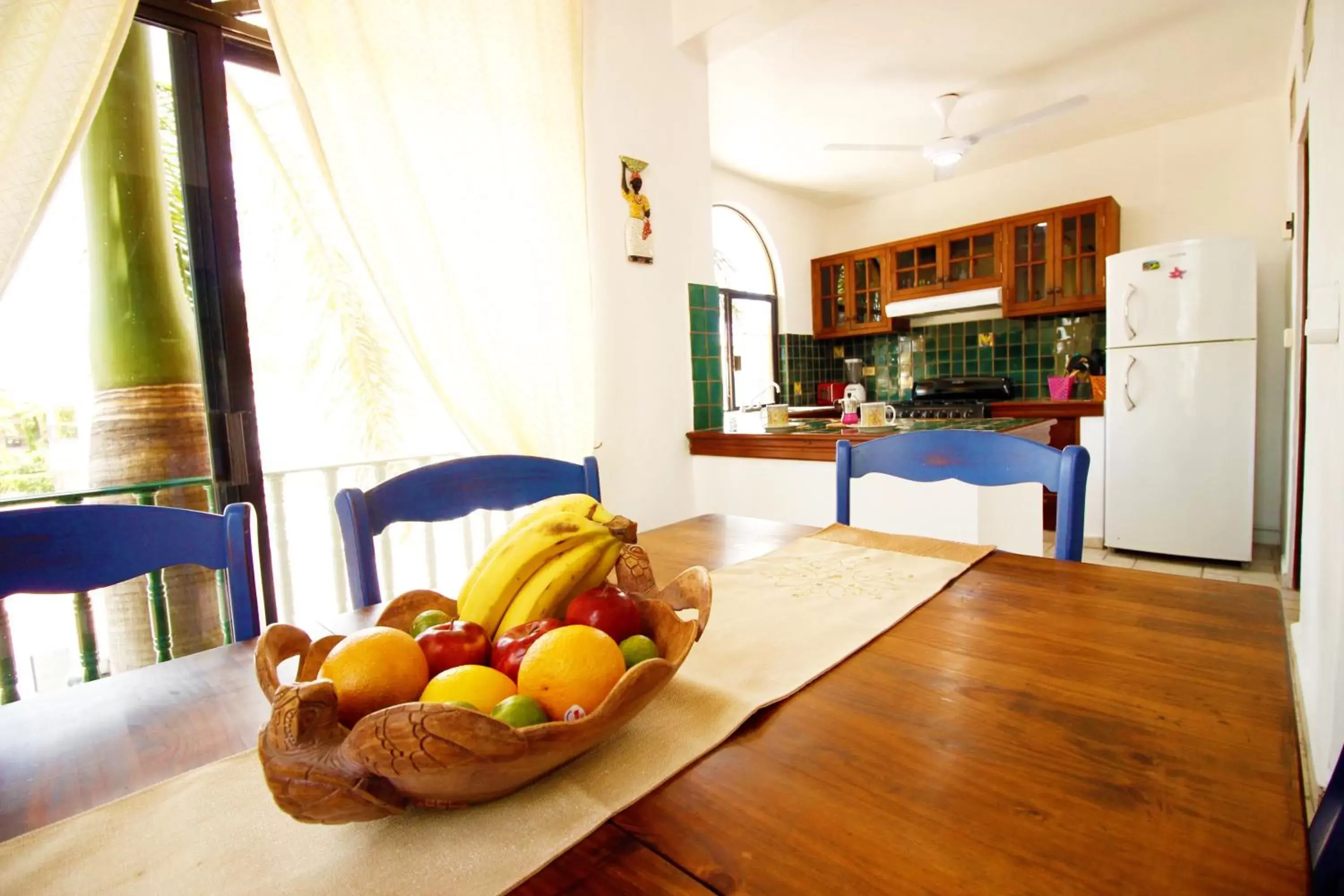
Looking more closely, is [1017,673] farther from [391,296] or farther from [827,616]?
[391,296]

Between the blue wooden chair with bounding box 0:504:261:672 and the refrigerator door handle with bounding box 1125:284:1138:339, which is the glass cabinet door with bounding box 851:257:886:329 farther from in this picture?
the blue wooden chair with bounding box 0:504:261:672

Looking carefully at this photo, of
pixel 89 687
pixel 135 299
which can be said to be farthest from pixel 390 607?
pixel 135 299

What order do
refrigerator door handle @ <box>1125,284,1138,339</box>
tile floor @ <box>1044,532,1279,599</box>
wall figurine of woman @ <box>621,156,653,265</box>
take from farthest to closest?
refrigerator door handle @ <box>1125,284,1138,339</box> → tile floor @ <box>1044,532,1279,599</box> → wall figurine of woman @ <box>621,156,653,265</box>

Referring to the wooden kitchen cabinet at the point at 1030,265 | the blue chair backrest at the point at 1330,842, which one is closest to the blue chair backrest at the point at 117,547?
the blue chair backrest at the point at 1330,842

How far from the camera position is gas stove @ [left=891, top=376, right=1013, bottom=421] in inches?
172

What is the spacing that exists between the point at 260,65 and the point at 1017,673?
2240mm

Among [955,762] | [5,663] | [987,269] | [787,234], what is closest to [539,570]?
[955,762]

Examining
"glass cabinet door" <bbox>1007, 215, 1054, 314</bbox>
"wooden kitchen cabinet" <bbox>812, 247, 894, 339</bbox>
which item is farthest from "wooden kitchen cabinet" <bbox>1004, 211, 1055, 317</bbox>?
"wooden kitchen cabinet" <bbox>812, 247, 894, 339</bbox>

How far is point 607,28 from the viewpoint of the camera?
2250mm

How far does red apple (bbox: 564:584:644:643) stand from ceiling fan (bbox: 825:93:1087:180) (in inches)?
134

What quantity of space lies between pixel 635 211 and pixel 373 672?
215 cm

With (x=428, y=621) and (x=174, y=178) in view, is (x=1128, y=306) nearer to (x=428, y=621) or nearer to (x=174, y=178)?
(x=428, y=621)

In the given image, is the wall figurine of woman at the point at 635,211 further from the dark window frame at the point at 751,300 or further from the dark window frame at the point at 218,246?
the dark window frame at the point at 751,300

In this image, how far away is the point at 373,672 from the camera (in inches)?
18.3
